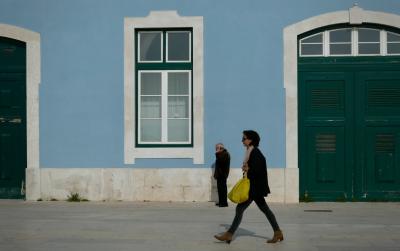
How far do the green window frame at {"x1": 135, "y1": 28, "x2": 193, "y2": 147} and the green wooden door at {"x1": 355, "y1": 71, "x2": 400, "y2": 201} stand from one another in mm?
4182

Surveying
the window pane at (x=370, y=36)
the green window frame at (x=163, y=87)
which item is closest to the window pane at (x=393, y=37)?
the window pane at (x=370, y=36)

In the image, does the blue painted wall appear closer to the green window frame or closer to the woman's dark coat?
the green window frame

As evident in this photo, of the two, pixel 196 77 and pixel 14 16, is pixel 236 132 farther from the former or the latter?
pixel 14 16

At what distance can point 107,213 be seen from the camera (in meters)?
14.1

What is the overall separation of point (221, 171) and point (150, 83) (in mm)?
2952

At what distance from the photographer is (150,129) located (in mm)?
16859

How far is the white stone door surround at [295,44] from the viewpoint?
1619 cm

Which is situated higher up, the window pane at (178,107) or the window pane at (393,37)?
the window pane at (393,37)

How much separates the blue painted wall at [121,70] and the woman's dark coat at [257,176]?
6.18 metres

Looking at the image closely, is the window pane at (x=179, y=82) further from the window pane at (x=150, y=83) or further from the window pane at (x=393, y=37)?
the window pane at (x=393, y=37)

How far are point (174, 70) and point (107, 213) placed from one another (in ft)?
14.2

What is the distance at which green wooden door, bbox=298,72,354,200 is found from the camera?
16406 mm

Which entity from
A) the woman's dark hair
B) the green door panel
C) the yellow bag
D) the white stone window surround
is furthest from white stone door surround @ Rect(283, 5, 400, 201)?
the yellow bag

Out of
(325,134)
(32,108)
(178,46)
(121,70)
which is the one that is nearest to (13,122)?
(32,108)
